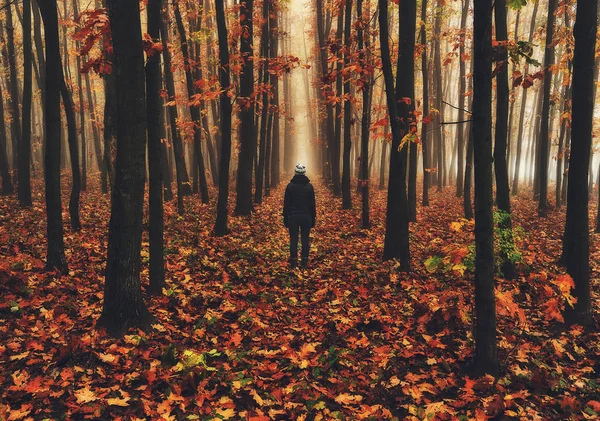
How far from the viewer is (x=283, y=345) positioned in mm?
5324

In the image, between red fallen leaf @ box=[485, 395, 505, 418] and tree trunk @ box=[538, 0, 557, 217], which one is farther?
tree trunk @ box=[538, 0, 557, 217]

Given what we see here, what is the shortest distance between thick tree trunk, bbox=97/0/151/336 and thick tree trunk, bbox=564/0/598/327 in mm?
6114

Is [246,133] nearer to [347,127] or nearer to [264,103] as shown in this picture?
[264,103]

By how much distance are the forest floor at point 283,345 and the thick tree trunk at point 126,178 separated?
0.41 metres

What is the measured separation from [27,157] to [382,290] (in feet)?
40.7

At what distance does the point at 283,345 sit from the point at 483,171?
3.42 metres

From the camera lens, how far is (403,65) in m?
8.35

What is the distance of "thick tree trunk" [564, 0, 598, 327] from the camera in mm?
5441

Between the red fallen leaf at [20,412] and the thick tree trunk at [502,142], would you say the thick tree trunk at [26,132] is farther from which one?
the thick tree trunk at [502,142]

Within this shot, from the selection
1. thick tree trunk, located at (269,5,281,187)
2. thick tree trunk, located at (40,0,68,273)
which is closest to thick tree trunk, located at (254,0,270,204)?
thick tree trunk, located at (269,5,281,187)

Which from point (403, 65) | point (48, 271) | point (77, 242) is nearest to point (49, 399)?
point (48, 271)

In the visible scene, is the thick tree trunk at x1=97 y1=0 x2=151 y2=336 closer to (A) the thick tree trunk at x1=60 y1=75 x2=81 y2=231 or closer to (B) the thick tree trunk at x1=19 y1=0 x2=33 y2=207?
(A) the thick tree trunk at x1=60 y1=75 x2=81 y2=231

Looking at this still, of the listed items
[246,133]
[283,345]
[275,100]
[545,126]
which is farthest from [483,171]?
[275,100]

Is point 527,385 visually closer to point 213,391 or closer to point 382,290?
point 382,290
